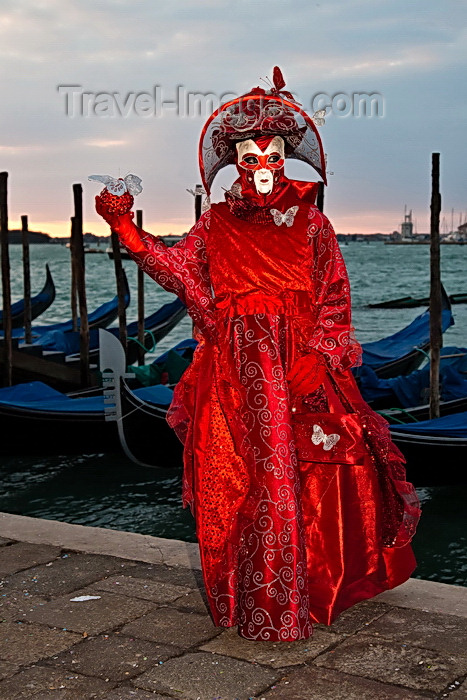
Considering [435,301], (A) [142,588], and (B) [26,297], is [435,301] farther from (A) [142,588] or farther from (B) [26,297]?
(B) [26,297]

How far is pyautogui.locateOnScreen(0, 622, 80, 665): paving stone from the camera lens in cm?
226

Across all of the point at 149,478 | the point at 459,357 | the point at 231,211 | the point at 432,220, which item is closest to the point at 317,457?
the point at 231,211

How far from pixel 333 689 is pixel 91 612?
0.76m

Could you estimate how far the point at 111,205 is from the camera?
2494 millimetres

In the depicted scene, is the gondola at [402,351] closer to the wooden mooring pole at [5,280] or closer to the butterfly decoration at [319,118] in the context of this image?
the wooden mooring pole at [5,280]

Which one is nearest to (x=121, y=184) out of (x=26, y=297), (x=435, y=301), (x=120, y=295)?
(x=435, y=301)

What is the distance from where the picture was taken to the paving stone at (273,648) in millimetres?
2243

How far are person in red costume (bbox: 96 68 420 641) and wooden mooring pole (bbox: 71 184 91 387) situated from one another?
6275 millimetres

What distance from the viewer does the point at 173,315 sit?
11820 millimetres

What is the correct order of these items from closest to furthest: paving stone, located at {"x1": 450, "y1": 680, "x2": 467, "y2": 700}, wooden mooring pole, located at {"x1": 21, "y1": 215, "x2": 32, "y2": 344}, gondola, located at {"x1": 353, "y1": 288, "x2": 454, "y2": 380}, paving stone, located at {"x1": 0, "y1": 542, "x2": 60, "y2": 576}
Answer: paving stone, located at {"x1": 450, "y1": 680, "x2": 467, "y2": 700} → paving stone, located at {"x1": 0, "y1": 542, "x2": 60, "y2": 576} → gondola, located at {"x1": 353, "y1": 288, "x2": 454, "y2": 380} → wooden mooring pole, located at {"x1": 21, "y1": 215, "x2": 32, "y2": 344}

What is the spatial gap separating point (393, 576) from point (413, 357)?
716 cm

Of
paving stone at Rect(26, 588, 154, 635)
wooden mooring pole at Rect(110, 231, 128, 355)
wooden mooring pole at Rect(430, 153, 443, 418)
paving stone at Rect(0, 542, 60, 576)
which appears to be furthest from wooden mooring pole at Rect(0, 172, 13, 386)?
paving stone at Rect(26, 588, 154, 635)

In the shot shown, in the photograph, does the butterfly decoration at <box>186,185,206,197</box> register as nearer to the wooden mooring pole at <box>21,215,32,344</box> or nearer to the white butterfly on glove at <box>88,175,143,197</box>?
the white butterfly on glove at <box>88,175,143,197</box>

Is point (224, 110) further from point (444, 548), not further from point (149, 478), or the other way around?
point (149, 478)
